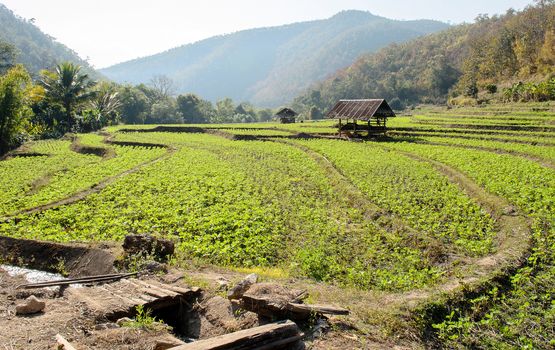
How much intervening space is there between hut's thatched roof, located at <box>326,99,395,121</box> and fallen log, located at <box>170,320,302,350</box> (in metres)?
27.9

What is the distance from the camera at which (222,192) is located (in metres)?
14.9

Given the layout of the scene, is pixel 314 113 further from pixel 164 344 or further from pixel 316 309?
pixel 164 344

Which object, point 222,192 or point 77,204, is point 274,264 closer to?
point 222,192

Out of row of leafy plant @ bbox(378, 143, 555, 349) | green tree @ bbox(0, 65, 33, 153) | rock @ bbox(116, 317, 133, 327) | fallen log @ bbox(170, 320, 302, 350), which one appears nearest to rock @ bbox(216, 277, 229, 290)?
rock @ bbox(116, 317, 133, 327)

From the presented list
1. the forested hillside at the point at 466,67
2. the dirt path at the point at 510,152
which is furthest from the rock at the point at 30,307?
the forested hillside at the point at 466,67

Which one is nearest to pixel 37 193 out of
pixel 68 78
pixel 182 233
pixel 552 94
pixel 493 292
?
pixel 182 233

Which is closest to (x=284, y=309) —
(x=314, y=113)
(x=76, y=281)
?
(x=76, y=281)

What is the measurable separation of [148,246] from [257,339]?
460 centimetres

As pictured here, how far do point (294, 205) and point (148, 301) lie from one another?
7.51 metres

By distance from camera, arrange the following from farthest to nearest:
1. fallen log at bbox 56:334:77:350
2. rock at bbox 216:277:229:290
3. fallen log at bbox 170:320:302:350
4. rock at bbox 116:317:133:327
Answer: rock at bbox 216:277:229:290 → rock at bbox 116:317:133:327 → fallen log at bbox 56:334:77:350 → fallen log at bbox 170:320:302:350

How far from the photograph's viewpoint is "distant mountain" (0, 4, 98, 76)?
12782 cm

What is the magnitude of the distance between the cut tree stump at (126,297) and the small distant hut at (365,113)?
87.9 feet

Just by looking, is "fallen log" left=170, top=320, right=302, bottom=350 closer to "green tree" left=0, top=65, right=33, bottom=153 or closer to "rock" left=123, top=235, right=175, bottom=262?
"rock" left=123, top=235, right=175, bottom=262

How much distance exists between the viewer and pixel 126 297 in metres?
6.66
